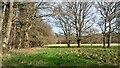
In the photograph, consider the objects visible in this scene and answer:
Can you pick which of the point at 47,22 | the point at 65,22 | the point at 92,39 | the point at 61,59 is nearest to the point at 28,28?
the point at 47,22

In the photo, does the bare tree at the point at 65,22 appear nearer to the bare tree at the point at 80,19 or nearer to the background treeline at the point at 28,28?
the bare tree at the point at 80,19

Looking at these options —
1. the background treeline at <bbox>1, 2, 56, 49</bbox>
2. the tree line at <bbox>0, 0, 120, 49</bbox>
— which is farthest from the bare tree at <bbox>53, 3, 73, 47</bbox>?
the background treeline at <bbox>1, 2, 56, 49</bbox>

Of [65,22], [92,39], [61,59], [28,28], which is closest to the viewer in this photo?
[61,59]

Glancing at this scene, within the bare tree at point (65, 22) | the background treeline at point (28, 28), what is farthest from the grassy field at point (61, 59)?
the background treeline at point (28, 28)

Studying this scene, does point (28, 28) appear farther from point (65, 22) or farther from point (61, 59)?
point (61, 59)

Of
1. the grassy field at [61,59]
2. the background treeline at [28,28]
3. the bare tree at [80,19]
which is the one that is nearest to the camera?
the grassy field at [61,59]

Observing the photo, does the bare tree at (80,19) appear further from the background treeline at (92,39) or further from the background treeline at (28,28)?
the background treeline at (28,28)

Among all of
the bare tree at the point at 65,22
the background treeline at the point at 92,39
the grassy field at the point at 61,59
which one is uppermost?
the bare tree at the point at 65,22

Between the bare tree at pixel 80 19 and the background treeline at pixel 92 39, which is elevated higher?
the bare tree at pixel 80 19

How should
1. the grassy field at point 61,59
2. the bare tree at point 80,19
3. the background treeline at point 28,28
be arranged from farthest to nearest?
1. the background treeline at point 28,28
2. the bare tree at point 80,19
3. the grassy field at point 61,59

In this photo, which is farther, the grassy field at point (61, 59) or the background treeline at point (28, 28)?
the background treeline at point (28, 28)

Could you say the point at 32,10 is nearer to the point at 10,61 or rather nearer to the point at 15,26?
the point at 15,26

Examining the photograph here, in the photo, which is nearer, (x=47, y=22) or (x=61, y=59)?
(x=61, y=59)

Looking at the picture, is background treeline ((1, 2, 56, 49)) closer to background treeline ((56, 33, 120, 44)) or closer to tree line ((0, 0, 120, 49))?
tree line ((0, 0, 120, 49))
